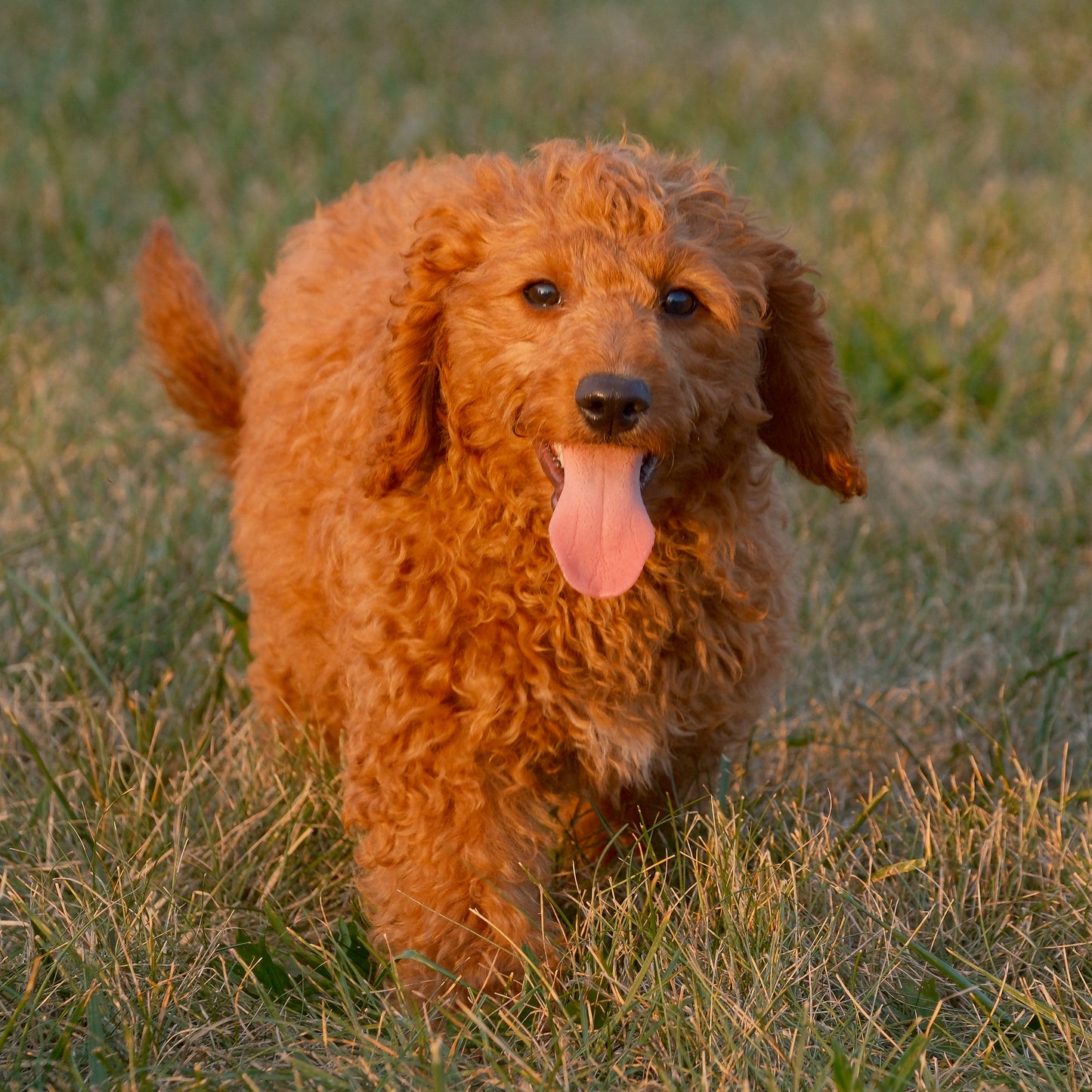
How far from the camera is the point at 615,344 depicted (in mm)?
2748

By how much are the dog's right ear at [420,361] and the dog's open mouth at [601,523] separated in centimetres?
27

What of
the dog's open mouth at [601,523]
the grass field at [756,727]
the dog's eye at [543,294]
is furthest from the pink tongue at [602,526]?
the grass field at [756,727]

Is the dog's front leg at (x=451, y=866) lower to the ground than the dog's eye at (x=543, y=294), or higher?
lower

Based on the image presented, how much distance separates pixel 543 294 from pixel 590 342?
189 millimetres

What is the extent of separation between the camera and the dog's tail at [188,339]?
4055mm

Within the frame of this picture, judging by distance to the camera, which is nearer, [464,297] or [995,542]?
[464,297]

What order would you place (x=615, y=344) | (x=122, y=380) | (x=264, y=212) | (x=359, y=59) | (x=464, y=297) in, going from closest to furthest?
(x=615, y=344)
(x=464, y=297)
(x=122, y=380)
(x=264, y=212)
(x=359, y=59)

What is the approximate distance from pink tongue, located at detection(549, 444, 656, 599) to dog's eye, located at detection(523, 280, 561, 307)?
0.95ft

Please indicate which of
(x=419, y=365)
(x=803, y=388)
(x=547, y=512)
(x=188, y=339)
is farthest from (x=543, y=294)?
(x=188, y=339)

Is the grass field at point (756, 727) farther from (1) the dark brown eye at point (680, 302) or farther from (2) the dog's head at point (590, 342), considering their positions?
(1) the dark brown eye at point (680, 302)

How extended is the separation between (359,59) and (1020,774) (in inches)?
277

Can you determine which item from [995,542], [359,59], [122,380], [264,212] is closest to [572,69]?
[359,59]

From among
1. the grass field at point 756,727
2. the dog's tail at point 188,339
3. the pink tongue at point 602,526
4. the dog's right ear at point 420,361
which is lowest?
the grass field at point 756,727

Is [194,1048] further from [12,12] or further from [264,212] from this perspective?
[12,12]
